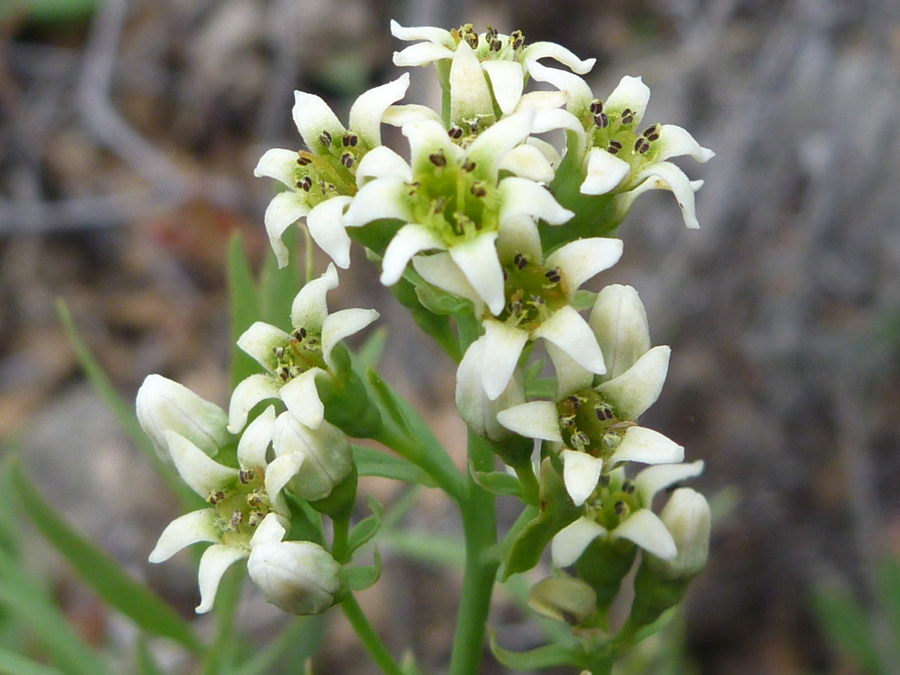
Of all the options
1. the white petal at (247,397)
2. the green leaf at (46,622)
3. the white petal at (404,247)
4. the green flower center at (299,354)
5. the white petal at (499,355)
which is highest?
the white petal at (404,247)

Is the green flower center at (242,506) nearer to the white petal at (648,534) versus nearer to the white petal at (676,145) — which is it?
the white petal at (648,534)

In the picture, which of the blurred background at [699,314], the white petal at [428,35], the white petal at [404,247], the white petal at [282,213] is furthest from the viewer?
the blurred background at [699,314]

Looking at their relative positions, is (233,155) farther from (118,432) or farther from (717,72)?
(717,72)

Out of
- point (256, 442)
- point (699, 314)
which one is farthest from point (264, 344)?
point (699, 314)

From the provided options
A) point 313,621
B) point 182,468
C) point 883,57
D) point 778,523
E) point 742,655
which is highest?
point 883,57

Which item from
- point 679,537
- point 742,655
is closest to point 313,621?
point 679,537

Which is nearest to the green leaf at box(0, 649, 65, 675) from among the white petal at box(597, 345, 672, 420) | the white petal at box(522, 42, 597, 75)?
the white petal at box(597, 345, 672, 420)

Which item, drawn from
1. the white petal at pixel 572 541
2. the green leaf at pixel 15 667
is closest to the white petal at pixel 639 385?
the white petal at pixel 572 541

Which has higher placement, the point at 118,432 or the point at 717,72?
the point at 717,72

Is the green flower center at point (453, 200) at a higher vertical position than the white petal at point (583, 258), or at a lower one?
higher
